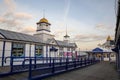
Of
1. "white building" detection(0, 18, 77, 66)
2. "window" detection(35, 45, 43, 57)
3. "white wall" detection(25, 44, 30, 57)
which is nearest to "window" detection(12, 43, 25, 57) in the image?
"white building" detection(0, 18, 77, 66)

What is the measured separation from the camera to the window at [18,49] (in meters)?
17.3

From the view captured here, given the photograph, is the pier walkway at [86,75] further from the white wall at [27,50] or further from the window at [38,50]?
the window at [38,50]

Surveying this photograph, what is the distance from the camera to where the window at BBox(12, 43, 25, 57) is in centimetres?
1729

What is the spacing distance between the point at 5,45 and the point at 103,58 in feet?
105

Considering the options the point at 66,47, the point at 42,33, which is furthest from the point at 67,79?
the point at 66,47

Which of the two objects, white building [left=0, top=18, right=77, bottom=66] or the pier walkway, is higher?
white building [left=0, top=18, right=77, bottom=66]

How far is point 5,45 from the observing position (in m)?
15.7

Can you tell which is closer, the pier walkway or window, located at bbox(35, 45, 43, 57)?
the pier walkway

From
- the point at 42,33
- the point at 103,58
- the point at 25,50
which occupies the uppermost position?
the point at 42,33

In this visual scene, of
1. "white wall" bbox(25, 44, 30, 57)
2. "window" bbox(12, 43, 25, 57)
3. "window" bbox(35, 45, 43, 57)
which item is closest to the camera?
"window" bbox(12, 43, 25, 57)

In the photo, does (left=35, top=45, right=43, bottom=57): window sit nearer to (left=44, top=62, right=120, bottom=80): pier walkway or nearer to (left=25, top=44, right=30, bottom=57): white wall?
(left=25, top=44, right=30, bottom=57): white wall

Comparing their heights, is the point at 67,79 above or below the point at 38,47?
below

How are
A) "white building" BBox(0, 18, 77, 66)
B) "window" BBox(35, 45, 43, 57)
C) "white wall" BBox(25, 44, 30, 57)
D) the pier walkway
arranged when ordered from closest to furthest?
the pier walkway → "white building" BBox(0, 18, 77, 66) → "white wall" BBox(25, 44, 30, 57) → "window" BBox(35, 45, 43, 57)

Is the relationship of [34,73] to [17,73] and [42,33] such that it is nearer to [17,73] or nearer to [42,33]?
[17,73]
